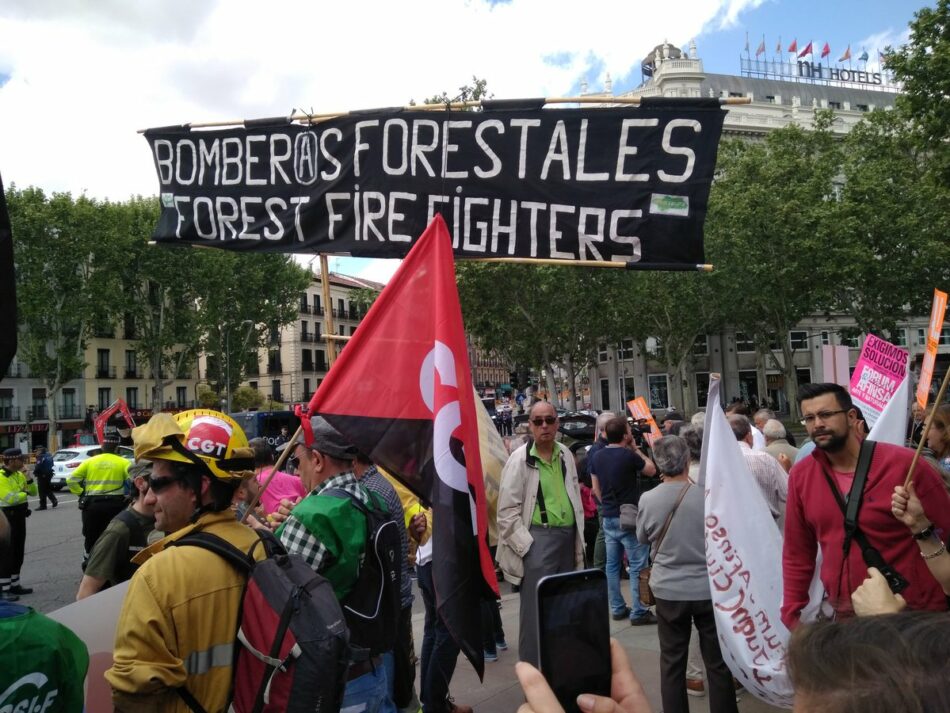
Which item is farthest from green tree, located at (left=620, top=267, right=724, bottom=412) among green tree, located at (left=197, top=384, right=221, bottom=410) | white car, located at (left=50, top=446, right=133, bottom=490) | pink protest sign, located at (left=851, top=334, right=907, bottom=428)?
pink protest sign, located at (left=851, top=334, right=907, bottom=428)

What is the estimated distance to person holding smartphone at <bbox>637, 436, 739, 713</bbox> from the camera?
405 centimetres

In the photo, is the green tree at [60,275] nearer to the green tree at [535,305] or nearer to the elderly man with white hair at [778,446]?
the green tree at [535,305]

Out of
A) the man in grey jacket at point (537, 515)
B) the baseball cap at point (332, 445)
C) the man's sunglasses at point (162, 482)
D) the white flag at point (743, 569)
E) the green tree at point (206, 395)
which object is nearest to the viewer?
the man's sunglasses at point (162, 482)

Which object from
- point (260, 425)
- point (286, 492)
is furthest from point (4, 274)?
point (260, 425)

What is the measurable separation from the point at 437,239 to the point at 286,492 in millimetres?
3228

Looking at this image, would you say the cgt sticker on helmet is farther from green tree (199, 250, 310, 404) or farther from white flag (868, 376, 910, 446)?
green tree (199, 250, 310, 404)

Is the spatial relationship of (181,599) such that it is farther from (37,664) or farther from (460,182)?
(460,182)

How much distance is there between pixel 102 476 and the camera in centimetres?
826

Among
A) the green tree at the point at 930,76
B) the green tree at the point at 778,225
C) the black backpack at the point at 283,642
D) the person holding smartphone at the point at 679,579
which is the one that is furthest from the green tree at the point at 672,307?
the black backpack at the point at 283,642

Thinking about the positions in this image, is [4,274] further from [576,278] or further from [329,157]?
[576,278]

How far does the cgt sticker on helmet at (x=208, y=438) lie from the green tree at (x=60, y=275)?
41.1 metres

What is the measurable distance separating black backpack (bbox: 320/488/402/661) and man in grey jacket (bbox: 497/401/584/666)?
1.82m

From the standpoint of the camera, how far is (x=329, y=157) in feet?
14.0

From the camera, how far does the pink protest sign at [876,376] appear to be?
21.7 feet
